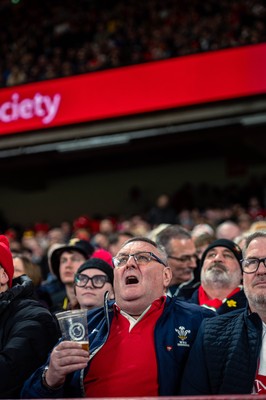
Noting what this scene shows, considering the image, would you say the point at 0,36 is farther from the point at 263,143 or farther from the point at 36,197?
the point at 263,143

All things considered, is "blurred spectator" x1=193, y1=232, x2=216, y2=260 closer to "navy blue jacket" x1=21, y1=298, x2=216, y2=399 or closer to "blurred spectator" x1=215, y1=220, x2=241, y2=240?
"blurred spectator" x1=215, y1=220, x2=241, y2=240

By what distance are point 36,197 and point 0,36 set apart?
3905 millimetres

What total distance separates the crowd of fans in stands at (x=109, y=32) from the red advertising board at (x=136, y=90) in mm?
235

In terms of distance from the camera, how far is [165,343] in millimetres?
2988

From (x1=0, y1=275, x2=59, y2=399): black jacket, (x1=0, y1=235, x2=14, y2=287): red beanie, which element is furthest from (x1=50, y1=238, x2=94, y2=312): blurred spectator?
(x1=0, y1=275, x2=59, y2=399): black jacket

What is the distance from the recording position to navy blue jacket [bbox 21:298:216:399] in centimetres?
281

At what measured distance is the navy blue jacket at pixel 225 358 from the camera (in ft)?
9.04

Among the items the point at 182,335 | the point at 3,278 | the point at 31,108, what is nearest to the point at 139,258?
the point at 182,335

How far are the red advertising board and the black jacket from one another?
8.20m

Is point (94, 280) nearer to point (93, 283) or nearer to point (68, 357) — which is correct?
point (93, 283)

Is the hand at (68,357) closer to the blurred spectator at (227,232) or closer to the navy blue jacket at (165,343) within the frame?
the navy blue jacket at (165,343)

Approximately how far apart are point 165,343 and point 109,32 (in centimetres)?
1095

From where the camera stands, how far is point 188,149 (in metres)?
14.8

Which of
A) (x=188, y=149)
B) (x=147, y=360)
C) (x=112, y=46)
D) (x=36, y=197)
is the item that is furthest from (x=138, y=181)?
(x=147, y=360)
